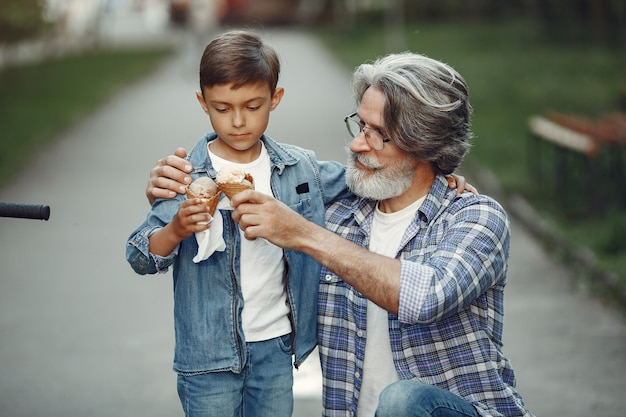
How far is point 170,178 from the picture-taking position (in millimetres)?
3338

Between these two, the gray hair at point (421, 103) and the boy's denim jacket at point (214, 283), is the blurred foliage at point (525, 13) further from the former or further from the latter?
the boy's denim jacket at point (214, 283)

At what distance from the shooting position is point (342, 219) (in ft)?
12.0

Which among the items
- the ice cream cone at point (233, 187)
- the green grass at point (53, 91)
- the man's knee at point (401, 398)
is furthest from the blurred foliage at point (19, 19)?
the man's knee at point (401, 398)

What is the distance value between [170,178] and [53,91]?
18.2 m

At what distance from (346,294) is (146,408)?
2327mm

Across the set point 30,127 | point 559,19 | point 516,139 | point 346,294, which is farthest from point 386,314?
point 559,19

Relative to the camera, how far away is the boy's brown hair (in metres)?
3.24

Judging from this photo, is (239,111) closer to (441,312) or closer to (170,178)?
(170,178)

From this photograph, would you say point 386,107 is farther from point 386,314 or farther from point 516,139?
point 516,139

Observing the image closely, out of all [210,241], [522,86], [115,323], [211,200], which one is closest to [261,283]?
[210,241]

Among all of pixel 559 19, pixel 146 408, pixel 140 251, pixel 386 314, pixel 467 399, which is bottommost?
pixel 146 408

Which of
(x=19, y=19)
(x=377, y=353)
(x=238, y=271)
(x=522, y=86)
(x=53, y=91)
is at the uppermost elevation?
(x=19, y=19)

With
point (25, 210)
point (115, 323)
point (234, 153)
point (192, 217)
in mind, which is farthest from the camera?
point (115, 323)

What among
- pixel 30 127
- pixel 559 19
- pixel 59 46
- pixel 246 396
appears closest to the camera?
pixel 246 396
